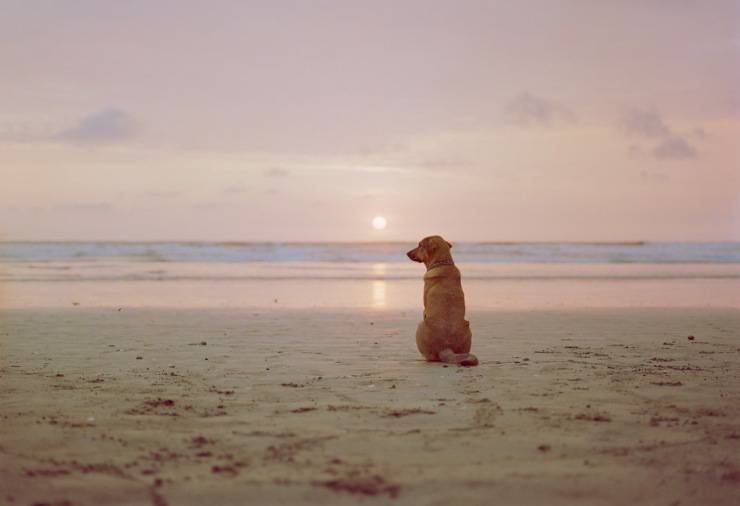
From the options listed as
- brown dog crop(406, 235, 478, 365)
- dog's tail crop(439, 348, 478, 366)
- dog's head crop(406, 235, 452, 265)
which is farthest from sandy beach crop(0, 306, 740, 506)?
dog's head crop(406, 235, 452, 265)

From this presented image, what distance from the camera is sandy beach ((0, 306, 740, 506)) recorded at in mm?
3977

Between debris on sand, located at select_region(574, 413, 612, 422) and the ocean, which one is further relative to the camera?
the ocean

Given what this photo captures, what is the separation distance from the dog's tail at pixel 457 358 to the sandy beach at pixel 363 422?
0.51 ft

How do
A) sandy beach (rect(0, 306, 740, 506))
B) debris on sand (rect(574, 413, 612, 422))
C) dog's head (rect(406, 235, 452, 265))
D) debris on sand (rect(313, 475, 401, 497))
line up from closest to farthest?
debris on sand (rect(313, 475, 401, 497))
sandy beach (rect(0, 306, 740, 506))
debris on sand (rect(574, 413, 612, 422))
dog's head (rect(406, 235, 452, 265))

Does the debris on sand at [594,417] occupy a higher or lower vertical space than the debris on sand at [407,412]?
lower

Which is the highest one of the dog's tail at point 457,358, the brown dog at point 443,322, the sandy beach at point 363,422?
the brown dog at point 443,322

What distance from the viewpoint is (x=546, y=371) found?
24.2 ft

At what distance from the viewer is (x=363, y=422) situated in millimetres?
5188

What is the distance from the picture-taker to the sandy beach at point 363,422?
3.98 meters

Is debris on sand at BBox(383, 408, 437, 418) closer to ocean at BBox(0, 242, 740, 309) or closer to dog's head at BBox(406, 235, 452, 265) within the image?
dog's head at BBox(406, 235, 452, 265)

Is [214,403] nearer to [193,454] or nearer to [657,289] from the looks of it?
[193,454]

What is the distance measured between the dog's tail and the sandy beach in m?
0.15

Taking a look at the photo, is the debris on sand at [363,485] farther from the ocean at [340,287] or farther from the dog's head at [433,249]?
the ocean at [340,287]

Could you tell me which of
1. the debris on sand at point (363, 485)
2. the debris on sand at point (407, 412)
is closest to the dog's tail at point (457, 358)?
the debris on sand at point (407, 412)
